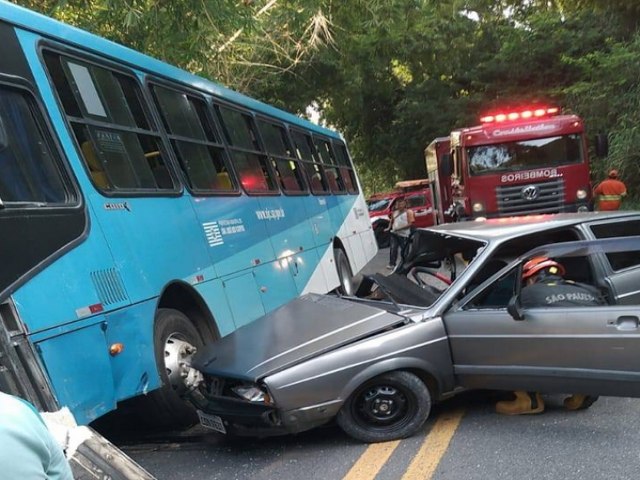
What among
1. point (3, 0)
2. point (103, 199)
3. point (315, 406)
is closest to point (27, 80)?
point (3, 0)

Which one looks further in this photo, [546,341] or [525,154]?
[525,154]

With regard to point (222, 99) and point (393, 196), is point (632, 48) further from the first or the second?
point (222, 99)

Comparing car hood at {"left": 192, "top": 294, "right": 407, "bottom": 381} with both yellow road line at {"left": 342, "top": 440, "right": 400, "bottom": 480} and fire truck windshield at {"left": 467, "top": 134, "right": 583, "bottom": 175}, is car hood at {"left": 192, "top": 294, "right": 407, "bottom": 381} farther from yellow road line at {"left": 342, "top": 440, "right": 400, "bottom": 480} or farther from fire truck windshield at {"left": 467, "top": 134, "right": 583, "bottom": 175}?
fire truck windshield at {"left": 467, "top": 134, "right": 583, "bottom": 175}

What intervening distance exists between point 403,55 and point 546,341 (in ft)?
52.2

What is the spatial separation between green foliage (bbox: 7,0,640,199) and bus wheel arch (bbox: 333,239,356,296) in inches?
138

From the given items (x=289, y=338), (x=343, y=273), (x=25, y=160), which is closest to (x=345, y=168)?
(x=343, y=273)

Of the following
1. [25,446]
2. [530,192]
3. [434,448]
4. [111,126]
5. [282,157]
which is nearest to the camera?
[25,446]

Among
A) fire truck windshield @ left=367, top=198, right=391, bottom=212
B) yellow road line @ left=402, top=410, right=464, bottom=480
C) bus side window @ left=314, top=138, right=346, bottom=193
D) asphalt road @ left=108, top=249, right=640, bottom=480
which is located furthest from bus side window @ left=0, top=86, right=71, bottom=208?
fire truck windshield @ left=367, top=198, right=391, bottom=212

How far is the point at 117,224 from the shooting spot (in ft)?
13.7

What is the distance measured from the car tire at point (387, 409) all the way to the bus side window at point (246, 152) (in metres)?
3.13

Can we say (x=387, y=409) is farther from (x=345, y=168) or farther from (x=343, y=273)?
(x=345, y=168)

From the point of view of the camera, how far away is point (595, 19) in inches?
760

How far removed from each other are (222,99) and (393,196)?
16.3 m

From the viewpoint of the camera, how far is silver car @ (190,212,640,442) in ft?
13.0
